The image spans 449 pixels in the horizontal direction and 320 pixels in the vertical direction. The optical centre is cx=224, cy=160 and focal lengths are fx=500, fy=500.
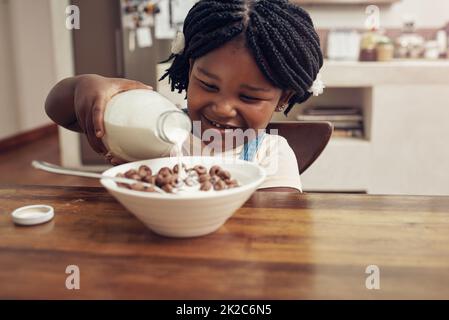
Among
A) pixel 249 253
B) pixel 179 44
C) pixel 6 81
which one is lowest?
pixel 6 81

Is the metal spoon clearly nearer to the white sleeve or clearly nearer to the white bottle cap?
the white bottle cap

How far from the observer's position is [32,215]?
2.48 ft

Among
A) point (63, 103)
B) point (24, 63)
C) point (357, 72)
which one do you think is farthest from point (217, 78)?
point (24, 63)

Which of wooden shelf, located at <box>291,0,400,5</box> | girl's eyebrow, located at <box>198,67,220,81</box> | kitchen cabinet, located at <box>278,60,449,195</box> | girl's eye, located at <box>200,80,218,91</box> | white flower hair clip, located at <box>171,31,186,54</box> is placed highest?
wooden shelf, located at <box>291,0,400,5</box>

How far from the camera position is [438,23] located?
3.23m

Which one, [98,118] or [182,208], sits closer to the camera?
[182,208]

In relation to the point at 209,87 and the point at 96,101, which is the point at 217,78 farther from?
the point at 96,101

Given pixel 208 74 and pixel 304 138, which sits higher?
pixel 208 74

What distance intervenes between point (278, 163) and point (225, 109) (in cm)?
22

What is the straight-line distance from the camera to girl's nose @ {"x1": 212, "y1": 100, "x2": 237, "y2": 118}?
968mm

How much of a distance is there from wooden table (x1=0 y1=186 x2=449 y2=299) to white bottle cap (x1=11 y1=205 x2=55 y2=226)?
13 millimetres

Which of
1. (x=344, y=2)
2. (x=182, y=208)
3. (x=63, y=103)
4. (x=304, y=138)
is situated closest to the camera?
(x=182, y=208)

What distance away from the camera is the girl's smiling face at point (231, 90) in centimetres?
96

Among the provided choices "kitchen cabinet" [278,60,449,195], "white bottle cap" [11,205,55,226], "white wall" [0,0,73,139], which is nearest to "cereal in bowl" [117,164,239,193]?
"white bottle cap" [11,205,55,226]
